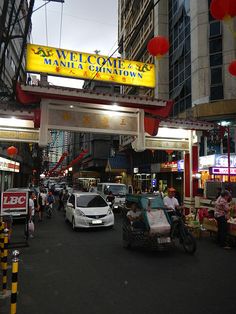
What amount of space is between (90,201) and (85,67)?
6569mm

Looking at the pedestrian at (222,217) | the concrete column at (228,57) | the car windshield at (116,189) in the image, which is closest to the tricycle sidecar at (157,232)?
the pedestrian at (222,217)

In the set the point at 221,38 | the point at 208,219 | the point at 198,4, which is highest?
the point at 198,4

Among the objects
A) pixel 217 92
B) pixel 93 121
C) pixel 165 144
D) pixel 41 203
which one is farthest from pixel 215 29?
pixel 41 203

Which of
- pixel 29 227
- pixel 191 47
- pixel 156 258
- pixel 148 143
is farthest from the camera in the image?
pixel 191 47

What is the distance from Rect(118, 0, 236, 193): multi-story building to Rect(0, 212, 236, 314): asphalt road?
30.8 feet

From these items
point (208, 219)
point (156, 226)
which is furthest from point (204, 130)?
point (156, 226)

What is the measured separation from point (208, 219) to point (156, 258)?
13.6 ft

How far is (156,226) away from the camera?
9.14 m

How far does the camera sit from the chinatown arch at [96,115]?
12.2 meters

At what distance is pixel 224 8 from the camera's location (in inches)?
227

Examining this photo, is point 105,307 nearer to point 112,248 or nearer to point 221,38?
point 112,248

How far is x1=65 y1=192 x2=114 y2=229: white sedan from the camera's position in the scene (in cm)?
1362

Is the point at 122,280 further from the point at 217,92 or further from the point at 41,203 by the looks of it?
the point at 217,92

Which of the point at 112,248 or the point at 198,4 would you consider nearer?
the point at 112,248
